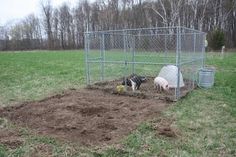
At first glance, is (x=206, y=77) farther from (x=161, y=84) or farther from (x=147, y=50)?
(x=147, y=50)

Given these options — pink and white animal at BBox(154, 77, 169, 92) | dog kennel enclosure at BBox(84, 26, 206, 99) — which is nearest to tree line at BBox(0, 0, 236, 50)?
dog kennel enclosure at BBox(84, 26, 206, 99)

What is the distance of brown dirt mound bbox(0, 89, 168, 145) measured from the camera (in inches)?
217

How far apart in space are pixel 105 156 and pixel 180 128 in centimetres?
183

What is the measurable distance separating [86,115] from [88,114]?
9 centimetres

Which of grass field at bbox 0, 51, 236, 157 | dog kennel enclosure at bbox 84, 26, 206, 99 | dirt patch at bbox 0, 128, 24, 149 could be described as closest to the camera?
grass field at bbox 0, 51, 236, 157

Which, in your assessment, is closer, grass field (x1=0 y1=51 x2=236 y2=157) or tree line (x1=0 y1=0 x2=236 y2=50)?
grass field (x1=0 y1=51 x2=236 y2=157)

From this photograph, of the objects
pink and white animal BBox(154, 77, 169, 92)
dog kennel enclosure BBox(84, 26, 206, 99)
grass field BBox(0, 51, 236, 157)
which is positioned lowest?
grass field BBox(0, 51, 236, 157)

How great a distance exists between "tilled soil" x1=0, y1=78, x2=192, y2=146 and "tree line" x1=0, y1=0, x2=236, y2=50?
23.2 meters

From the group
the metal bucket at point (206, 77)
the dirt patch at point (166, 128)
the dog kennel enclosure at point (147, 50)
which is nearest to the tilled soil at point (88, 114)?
the dirt patch at point (166, 128)

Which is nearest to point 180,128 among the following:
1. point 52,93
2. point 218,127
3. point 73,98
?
point 218,127

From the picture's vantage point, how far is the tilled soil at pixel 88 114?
18.1ft

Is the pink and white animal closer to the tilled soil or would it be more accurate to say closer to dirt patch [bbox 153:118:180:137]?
the tilled soil

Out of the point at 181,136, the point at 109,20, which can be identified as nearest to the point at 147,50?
the point at 181,136

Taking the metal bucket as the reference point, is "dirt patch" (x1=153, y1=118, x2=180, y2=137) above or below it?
below
